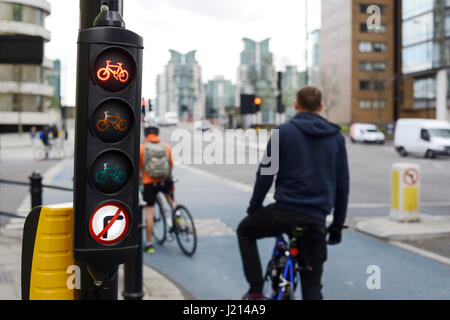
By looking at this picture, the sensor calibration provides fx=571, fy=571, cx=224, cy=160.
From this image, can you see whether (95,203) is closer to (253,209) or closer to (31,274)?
(31,274)

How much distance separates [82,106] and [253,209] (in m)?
2.08

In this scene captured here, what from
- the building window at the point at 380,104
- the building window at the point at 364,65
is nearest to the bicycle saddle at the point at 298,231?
the building window at the point at 380,104

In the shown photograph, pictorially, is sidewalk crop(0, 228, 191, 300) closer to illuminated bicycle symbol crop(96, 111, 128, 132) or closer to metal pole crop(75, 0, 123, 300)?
metal pole crop(75, 0, 123, 300)

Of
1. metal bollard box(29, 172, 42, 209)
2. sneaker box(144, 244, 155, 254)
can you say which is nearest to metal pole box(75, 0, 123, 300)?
sneaker box(144, 244, 155, 254)

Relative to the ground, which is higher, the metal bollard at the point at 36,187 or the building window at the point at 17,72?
the building window at the point at 17,72

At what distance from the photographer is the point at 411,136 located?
31562 millimetres

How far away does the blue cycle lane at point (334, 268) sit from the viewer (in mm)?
5688

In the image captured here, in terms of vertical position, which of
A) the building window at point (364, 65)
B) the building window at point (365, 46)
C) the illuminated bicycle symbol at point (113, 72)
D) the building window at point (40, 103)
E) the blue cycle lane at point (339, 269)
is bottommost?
the blue cycle lane at point (339, 269)

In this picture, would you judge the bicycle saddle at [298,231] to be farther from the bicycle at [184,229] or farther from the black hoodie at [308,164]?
the bicycle at [184,229]

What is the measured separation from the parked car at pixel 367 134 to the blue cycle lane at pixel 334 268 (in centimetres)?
3875

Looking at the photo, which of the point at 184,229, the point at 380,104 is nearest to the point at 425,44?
the point at 380,104

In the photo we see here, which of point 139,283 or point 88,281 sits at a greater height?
point 88,281

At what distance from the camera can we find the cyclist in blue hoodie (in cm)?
362
